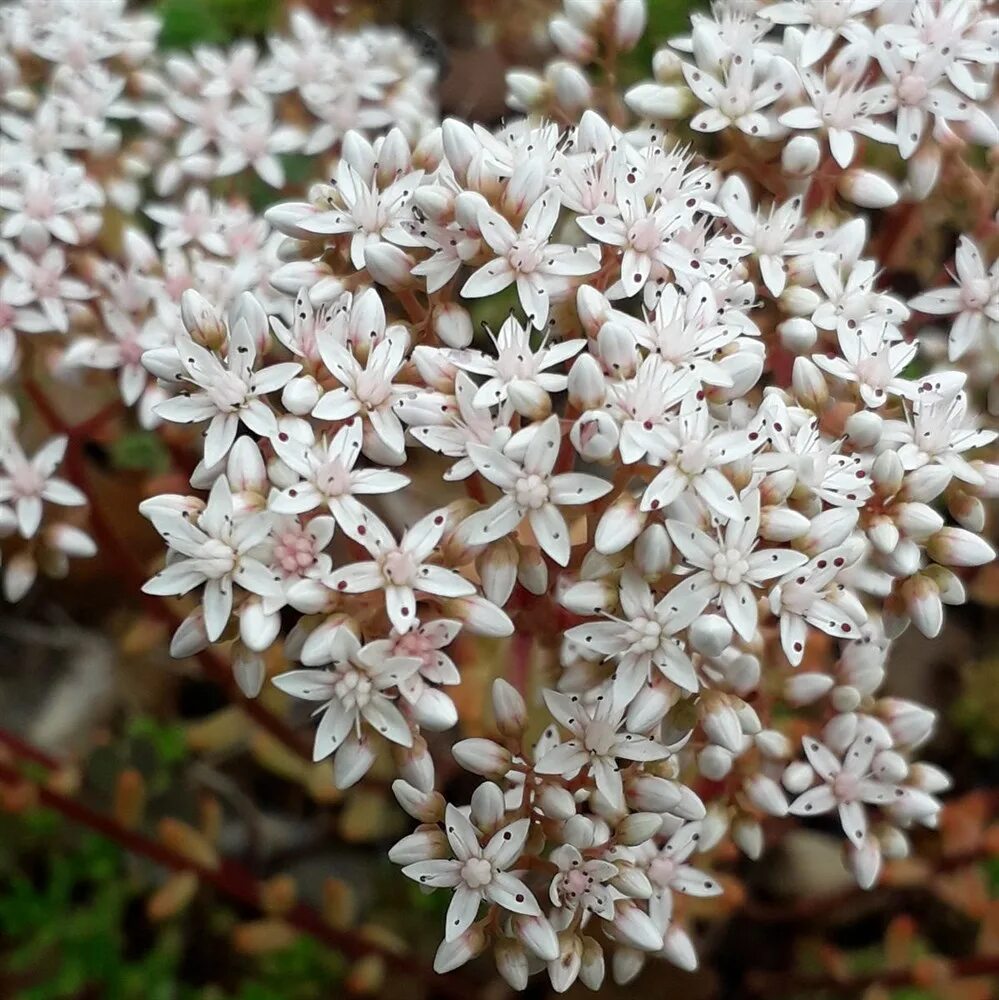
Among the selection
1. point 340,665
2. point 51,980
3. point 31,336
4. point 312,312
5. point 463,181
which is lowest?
point 51,980

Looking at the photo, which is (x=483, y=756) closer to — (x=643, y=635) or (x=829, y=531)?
(x=643, y=635)

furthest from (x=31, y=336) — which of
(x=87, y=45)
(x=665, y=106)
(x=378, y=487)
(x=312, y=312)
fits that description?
(x=665, y=106)

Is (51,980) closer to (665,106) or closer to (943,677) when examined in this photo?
(665,106)

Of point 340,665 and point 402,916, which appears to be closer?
point 340,665

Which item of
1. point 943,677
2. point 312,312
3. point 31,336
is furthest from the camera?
point 943,677

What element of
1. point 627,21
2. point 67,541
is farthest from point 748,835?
point 627,21

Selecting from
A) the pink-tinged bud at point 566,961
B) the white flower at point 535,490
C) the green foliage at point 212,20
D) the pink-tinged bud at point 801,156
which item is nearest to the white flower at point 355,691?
the white flower at point 535,490

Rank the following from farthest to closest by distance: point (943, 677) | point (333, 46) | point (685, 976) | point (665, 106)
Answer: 1. point (943, 677)
2. point (333, 46)
3. point (685, 976)
4. point (665, 106)

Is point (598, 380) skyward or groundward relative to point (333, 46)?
skyward
